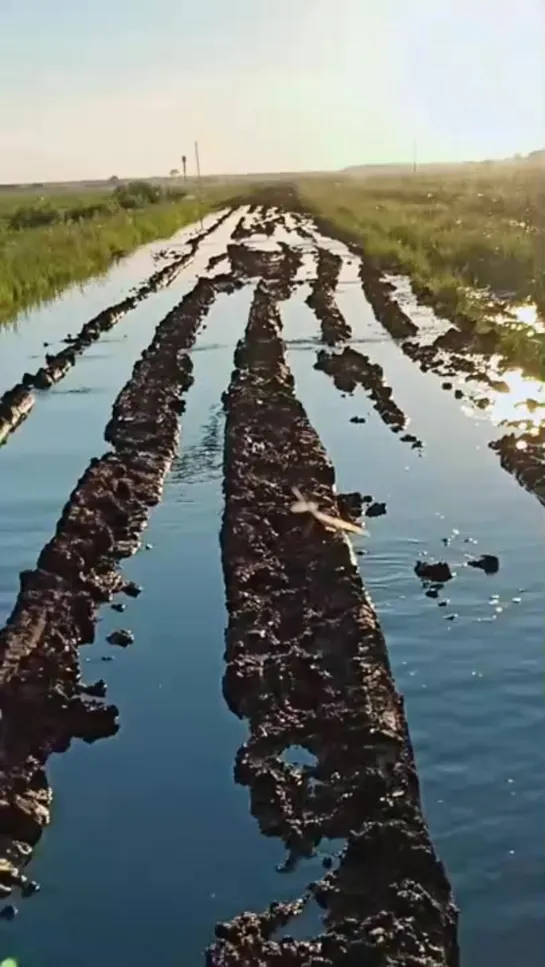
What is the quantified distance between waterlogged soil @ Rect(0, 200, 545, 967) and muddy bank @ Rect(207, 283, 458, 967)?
0.7 inches

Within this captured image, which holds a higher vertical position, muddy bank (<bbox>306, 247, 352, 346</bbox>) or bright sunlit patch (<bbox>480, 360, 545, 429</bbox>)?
muddy bank (<bbox>306, 247, 352, 346</bbox>)

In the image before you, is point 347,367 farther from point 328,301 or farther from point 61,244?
point 61,244

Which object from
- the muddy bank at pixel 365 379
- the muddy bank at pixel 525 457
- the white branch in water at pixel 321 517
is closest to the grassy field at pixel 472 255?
the muddy bank at pixel 525 457

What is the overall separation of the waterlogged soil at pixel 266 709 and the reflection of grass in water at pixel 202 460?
0.04 metres

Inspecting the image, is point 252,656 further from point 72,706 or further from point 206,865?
point 206,865

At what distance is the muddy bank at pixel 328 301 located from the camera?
2012cm

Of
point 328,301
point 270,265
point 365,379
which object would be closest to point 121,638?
point 365,379

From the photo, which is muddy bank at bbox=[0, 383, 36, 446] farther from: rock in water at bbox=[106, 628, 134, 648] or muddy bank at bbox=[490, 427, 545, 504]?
rock in water at bbox=[106, 628, 134, 648]

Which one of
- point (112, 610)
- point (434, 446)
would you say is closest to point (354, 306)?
point (434, 446)

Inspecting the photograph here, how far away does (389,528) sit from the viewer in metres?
9.89

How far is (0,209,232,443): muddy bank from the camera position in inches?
596

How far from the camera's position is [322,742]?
6262 millimetres

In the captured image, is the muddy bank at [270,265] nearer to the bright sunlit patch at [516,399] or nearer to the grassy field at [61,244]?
Result: the grassy field at [61,244]

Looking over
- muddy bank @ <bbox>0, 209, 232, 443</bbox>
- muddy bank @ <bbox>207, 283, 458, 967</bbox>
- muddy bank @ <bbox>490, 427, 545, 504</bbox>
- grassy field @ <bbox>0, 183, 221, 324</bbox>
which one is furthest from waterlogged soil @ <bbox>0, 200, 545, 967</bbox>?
grassy field @ <bbox>0, 183, 221, 324</bbox>
